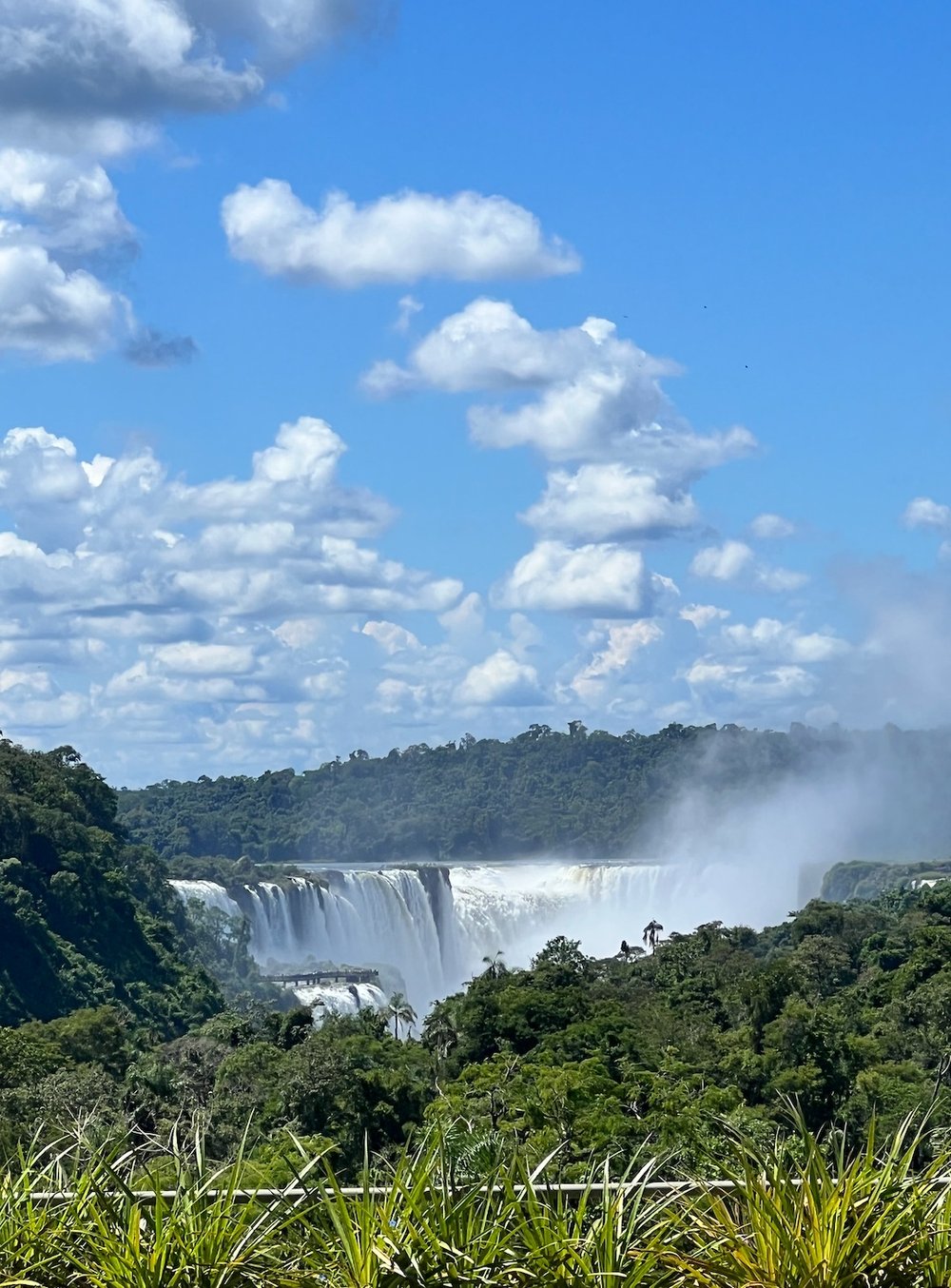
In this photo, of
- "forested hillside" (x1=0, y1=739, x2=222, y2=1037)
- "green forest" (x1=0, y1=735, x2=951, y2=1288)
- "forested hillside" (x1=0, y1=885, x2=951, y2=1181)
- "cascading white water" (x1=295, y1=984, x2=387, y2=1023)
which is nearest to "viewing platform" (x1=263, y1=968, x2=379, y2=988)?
"cascading white water" (x1=295, y1=984, x2=387, y2=1023)

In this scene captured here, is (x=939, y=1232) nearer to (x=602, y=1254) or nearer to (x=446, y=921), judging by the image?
(x=602, y=1254)

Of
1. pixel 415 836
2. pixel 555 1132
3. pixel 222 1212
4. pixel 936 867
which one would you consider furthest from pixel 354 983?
pixel 415 836

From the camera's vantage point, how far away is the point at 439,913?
9375 cm

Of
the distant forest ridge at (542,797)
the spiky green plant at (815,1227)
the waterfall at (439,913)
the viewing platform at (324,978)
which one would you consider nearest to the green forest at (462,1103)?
the spiky green plant at (815,1227)

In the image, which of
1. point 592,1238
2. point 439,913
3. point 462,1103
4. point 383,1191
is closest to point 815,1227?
point 592,1238

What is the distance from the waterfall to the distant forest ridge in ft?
161

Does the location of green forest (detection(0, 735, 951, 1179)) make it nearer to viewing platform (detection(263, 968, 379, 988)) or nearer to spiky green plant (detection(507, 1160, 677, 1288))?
viewing platform (detection(263, 968, 379, 988))

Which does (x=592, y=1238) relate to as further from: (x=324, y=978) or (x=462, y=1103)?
(x=324, y=978)

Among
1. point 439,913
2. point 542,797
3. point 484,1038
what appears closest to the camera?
point 484,1038

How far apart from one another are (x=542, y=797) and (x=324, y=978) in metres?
109

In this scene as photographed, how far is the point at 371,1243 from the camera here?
7.12 meters

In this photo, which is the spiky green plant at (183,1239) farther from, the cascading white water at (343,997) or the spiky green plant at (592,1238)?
the cascading white water at (343,997)

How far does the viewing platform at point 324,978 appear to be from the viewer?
78.8 m

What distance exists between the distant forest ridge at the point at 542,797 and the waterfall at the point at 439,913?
4897 cm
